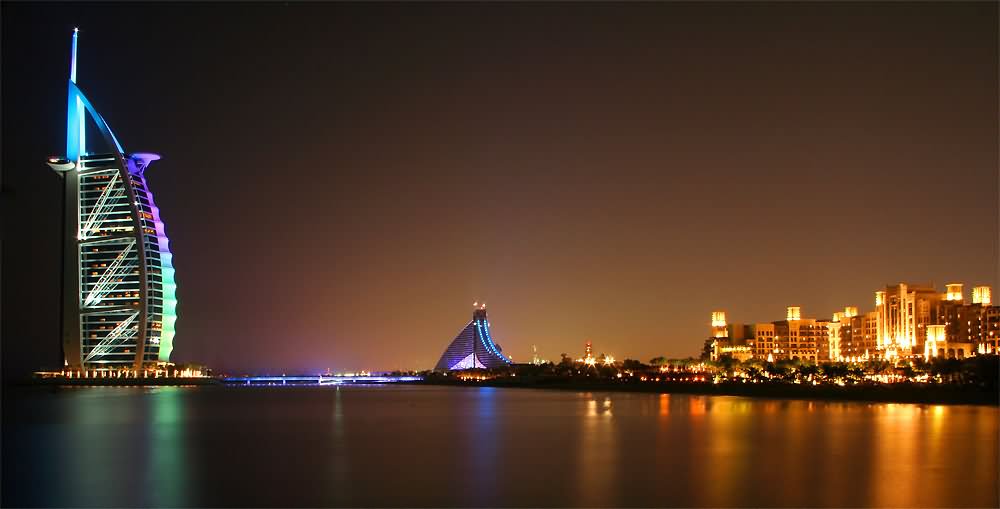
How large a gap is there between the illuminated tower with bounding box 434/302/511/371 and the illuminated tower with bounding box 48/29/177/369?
73.2 meters

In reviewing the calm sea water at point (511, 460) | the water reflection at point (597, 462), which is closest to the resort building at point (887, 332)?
the calm sea water at point (511, 460)

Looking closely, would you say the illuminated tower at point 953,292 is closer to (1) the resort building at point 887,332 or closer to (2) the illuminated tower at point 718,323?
(1) the resort building at point 887,332

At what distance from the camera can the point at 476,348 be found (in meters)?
161

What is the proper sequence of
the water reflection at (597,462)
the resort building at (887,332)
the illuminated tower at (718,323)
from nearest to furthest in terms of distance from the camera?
the water reflection at (597,462), the resort building at (887,332), the illuminated tower at (718,323)

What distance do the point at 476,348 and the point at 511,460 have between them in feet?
435

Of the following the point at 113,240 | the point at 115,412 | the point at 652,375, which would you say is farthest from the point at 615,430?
the point at 652,375

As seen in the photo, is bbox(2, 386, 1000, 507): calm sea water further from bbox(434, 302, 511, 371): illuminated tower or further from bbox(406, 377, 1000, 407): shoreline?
bbox(434, 302, 511, 371): illuminated tower

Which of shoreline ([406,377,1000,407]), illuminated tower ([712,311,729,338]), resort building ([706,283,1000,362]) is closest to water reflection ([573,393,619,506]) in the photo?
shoreline ([406,377,1000,407])

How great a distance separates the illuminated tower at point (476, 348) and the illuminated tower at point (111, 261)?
2880 inches

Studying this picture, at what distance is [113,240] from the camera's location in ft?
289

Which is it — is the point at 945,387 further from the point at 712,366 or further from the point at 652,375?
the point at 652,375

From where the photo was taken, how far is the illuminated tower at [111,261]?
87812 mm

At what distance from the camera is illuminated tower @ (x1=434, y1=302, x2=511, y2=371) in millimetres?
158750

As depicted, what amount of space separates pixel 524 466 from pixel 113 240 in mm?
69905
